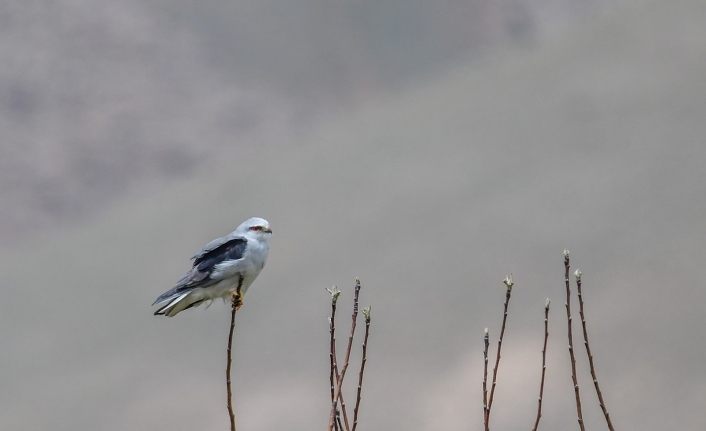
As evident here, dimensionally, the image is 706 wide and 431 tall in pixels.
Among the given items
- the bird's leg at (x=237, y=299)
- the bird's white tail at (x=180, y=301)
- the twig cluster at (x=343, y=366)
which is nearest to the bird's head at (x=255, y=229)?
the bird's leg at (x=237, y=299)

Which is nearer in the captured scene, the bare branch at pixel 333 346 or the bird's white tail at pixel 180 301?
the bare branch at pixel 333 346

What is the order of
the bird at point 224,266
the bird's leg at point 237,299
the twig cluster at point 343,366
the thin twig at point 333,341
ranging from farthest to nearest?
the bird at point 224,266, the bird's leg at point 237,299, the thin twig at point 333,341, the twig cluster at point 343,366

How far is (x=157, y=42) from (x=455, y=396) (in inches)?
1633

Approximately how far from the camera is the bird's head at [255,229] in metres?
6.37

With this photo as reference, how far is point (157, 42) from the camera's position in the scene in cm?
8269

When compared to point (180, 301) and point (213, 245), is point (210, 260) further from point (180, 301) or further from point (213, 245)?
point (180, 301)

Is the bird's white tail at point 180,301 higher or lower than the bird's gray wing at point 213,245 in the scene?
lower

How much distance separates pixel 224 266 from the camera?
6.35m

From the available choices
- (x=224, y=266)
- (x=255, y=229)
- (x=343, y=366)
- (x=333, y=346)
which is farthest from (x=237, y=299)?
(x=343, y=366)

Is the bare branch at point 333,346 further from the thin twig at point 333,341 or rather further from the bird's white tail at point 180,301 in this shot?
the bird's white tail at point 180,301

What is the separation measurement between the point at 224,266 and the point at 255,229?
0.86 ft

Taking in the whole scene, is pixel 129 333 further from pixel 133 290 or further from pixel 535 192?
pixel 535 192

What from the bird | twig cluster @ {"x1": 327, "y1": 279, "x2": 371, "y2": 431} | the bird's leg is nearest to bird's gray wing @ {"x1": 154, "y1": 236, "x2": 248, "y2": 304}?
the bird

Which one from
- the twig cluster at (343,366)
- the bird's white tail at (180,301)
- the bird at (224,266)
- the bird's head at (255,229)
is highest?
the bird's head at (255,229)
